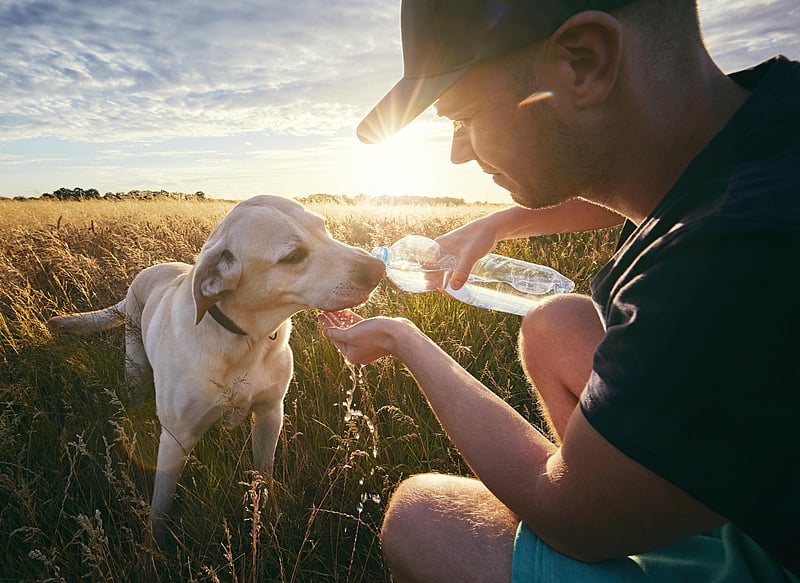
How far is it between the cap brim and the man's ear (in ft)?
1.01

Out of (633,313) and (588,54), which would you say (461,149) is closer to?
(588,54)

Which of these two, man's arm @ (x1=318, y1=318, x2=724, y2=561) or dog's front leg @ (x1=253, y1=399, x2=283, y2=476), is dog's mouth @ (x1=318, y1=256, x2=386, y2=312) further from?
man's arm @ (x1=318, y1=318, x2=724, y2=561)

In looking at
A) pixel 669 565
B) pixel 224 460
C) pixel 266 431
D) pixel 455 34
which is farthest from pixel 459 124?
pixel 224 460

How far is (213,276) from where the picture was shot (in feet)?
9.53

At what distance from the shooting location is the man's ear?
4.58 ft

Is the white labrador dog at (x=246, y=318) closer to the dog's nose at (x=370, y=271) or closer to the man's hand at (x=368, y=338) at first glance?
the dog's nose at (x=370, y=271)

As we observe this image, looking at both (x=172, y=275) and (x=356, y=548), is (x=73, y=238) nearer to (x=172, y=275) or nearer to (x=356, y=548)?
(x=172, y=275)

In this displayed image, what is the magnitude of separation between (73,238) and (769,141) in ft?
32.6

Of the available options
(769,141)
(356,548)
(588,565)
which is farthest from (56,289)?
(769,141)

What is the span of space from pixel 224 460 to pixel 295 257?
137cm

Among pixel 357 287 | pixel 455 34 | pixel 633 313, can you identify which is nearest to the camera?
pixel 633 313

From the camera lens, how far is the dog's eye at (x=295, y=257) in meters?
3.09

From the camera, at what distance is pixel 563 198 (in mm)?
1885

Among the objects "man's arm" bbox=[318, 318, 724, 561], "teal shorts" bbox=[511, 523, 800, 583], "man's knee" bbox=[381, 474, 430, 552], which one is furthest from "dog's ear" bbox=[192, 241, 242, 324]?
"teal shorts" bbox=[511, 523, 800, 583]
